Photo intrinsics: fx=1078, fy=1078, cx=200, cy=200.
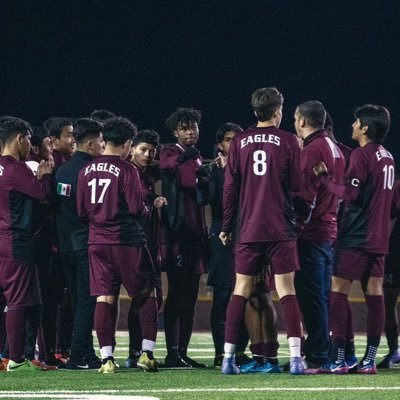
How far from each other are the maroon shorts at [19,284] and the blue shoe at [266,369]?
1576 mm

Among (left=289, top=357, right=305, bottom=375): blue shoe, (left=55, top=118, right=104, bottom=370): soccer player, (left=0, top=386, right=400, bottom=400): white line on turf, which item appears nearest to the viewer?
(left=0, top=386, right=400, bottom=400): white line on turf

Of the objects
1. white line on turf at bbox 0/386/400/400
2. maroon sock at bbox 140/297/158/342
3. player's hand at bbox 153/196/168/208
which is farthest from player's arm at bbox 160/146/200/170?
white line on turf at bbox 0/386/400/400

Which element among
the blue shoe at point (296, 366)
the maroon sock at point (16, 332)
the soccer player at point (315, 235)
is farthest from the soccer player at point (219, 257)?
the maroon sock at point (16, 332)

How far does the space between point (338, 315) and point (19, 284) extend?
2202mm

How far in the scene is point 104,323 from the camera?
287 inches

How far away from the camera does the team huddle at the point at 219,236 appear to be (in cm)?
702

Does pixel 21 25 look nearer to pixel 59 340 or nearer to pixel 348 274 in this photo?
pixel 59 340

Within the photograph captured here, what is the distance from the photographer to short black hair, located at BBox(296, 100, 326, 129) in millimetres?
7438

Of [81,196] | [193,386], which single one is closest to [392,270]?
[81,196]

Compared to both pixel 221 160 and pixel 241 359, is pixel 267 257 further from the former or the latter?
pixel 221 160

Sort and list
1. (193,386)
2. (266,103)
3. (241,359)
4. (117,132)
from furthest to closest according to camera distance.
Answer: (241,359)
(117,132)
(266,103)
(193,386)

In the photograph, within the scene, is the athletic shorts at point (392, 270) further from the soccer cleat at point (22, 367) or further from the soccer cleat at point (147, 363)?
the soccer cleat at point (22, 367)

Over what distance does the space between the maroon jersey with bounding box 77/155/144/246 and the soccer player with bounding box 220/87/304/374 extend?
0.68m

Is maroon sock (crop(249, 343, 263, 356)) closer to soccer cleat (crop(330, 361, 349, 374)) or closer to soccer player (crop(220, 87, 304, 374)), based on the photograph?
soccer player (crop(220, 87, 304, 374))
